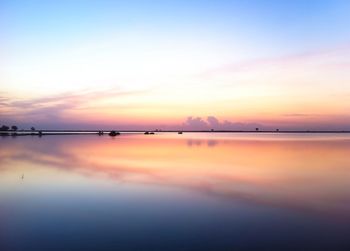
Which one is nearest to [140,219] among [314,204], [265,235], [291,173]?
[265,235]

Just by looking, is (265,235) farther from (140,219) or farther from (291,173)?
(291,173)

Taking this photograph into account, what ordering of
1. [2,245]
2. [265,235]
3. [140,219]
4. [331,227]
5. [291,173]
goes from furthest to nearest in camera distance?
[291,173]
[140,219]
[331,227]
[265,235]
[2,245]

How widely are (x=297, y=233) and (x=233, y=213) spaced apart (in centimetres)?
301

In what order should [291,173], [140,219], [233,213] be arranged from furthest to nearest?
[291,173], [233,213], [140,219]

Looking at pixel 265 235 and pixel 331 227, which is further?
pixel 331 227

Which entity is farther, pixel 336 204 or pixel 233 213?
pixel 336 204

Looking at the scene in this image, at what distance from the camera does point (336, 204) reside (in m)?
14.7

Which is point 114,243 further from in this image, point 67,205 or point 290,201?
point 290,201

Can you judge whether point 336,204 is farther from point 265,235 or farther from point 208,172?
point 208,172

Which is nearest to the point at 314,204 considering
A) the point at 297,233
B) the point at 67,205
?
the point at 297,233

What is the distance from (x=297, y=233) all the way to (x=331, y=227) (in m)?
1.52

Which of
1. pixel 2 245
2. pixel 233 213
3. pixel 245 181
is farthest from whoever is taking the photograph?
pixel 245 181

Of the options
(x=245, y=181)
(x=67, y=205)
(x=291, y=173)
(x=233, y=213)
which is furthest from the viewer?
(x=291, y=173)

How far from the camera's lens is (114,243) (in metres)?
9.40
